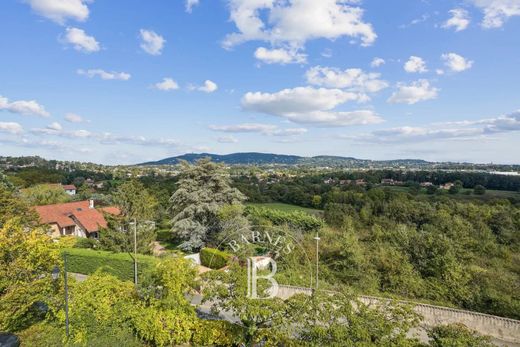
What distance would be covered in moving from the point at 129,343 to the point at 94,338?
1.06 m

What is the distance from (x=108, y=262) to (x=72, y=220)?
14079 mm

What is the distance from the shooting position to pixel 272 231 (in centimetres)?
2214

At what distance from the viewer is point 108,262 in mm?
18172

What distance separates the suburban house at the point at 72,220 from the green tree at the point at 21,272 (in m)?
18.3

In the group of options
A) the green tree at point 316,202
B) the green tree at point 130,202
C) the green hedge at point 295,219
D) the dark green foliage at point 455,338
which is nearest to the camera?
the dark green foliage at point 455,338

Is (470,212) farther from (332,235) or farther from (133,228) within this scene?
(133,228)

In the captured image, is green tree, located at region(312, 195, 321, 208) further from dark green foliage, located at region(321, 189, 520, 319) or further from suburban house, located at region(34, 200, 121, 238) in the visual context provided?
suburban house, located at region(34, 200, 121, 238)

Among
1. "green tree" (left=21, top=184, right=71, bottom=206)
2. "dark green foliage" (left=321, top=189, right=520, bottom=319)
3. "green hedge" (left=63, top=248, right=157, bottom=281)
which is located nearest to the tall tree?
"green hedge" (left=63, top=248, right=157, bottom=281)

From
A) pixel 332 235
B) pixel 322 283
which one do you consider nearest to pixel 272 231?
pixel 332 235

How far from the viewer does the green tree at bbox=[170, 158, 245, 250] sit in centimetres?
2247

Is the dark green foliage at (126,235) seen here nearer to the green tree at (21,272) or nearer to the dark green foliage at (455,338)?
the green tree at (21,272)

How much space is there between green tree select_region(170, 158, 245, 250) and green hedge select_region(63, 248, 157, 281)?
5.02 m

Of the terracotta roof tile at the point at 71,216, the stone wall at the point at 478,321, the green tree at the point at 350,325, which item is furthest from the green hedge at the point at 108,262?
the stone wall at the point at 478,321

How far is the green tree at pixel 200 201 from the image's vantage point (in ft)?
73.7
